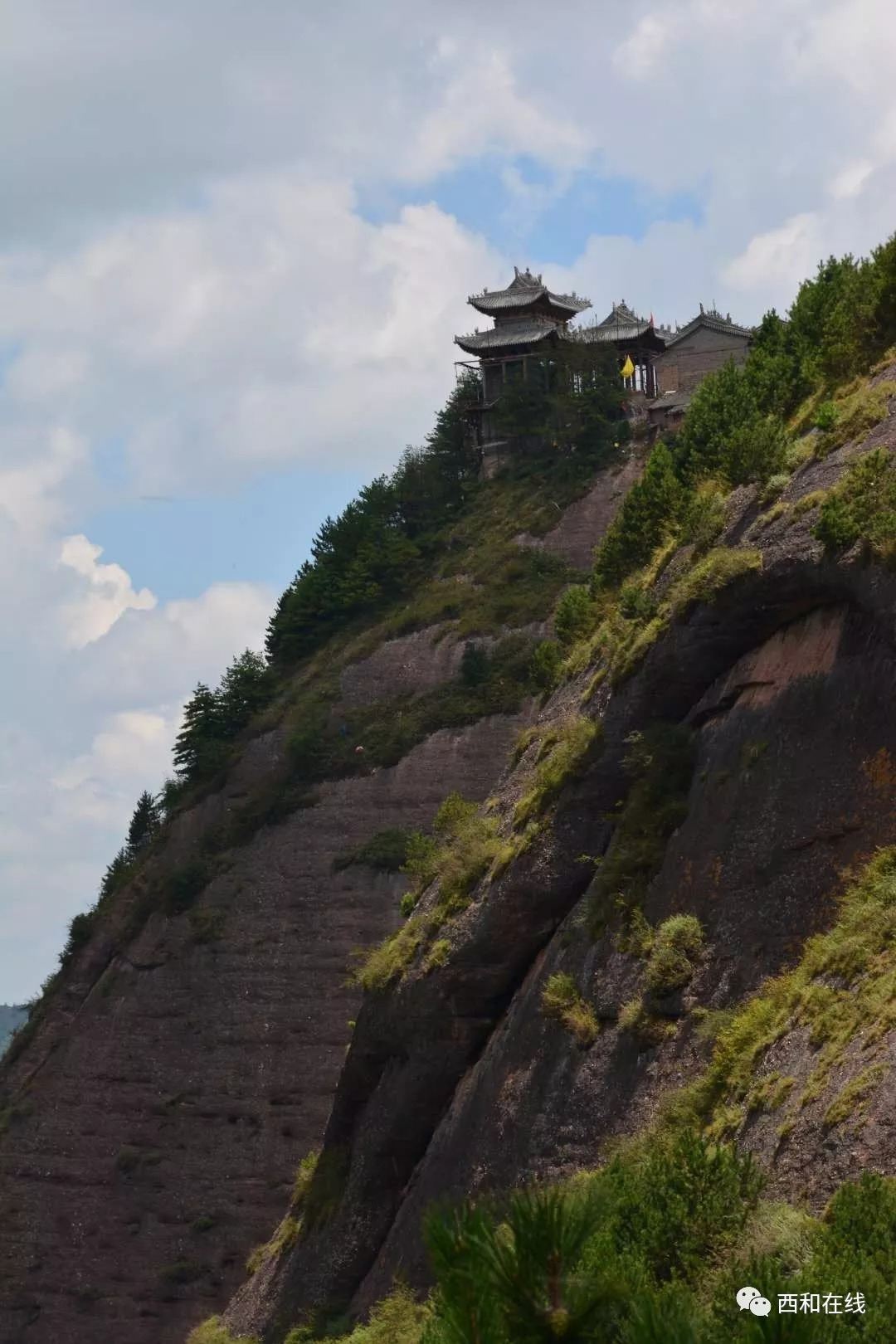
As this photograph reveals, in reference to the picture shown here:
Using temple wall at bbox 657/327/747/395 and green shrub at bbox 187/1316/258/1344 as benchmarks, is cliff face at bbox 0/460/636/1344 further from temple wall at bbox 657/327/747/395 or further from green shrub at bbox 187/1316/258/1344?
temple wall at bbox 657/327/747/395

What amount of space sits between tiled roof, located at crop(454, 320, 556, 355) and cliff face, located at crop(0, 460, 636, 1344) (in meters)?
19.4

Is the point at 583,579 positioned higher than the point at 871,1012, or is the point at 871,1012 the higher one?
the point at 583,579

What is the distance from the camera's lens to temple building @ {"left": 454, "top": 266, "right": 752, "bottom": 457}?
2950 inches

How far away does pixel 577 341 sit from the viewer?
77.1 metres

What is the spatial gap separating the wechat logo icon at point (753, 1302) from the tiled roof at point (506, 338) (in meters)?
68.2

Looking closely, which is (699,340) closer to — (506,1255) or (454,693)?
(454,693)

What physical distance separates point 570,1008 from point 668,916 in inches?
89.9

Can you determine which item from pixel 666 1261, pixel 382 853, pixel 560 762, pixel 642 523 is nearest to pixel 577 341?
pixel 382 853

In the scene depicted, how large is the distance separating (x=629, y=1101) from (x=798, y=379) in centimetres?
1646

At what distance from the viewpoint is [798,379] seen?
33.4 m

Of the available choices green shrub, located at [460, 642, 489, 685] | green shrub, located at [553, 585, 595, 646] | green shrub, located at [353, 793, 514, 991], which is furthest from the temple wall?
green shrub, located at [353, 793, 514, 991]

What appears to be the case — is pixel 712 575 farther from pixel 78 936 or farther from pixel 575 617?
pixel 78 936

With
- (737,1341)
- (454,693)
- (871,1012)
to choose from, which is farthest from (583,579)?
(737,1341)

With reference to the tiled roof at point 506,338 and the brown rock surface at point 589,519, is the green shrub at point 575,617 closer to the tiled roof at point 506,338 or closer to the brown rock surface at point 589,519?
the brown rock surface at point 589,519
